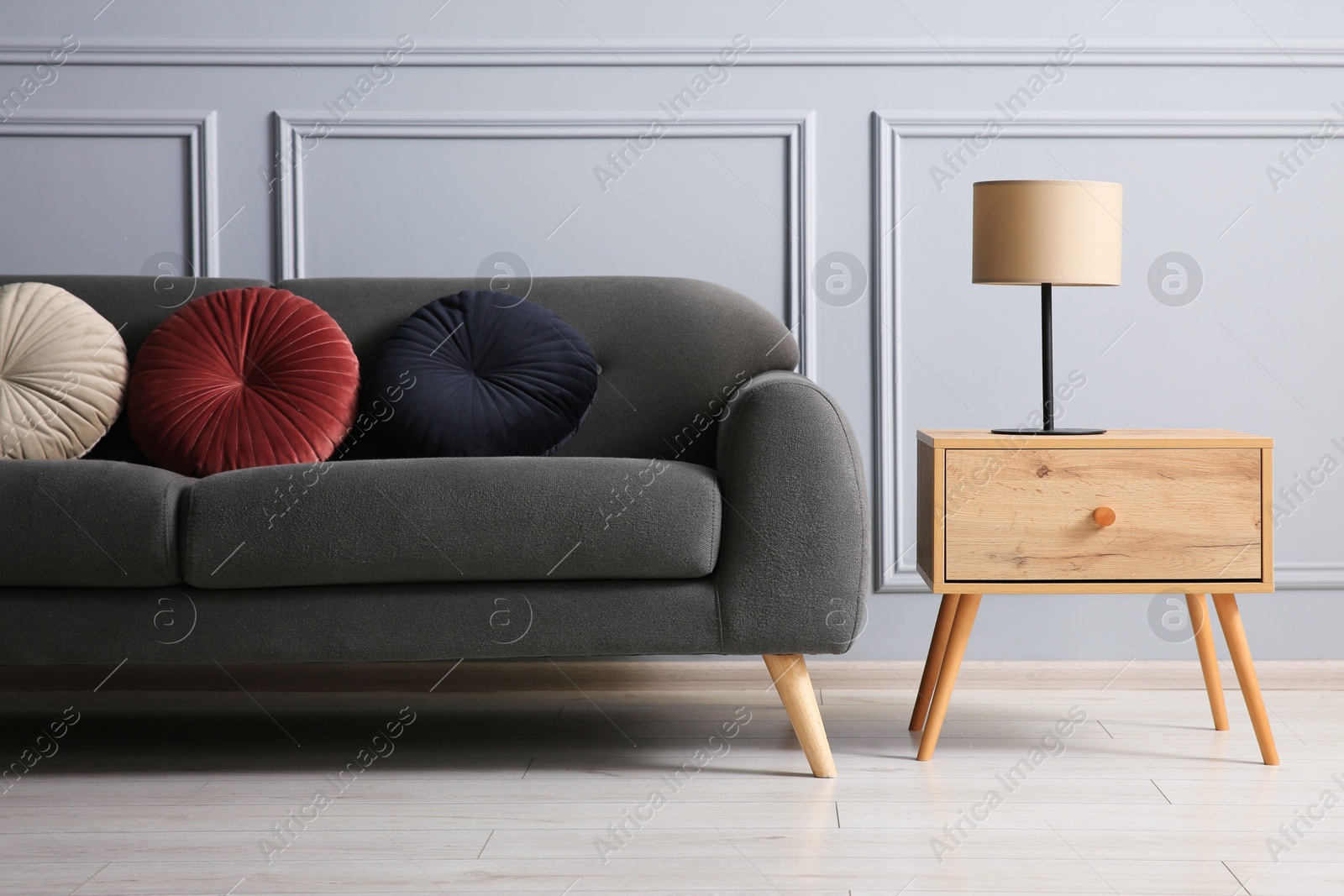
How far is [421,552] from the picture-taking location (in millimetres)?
1562

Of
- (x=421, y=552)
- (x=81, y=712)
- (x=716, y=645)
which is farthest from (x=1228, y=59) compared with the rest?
(x=81, y=712)

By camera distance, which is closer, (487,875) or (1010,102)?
(487,875)

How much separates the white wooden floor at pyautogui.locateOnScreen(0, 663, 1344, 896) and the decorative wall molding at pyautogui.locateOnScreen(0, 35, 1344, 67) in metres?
1.34

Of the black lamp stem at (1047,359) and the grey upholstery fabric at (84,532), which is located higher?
Answer: the black lamp stem at (1047,359)

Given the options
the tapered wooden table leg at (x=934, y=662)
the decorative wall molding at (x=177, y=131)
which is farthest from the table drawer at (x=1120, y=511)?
the decorative wall molding at (x=177, y=131)

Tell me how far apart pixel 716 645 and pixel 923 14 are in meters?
1.50

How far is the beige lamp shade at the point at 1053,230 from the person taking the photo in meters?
1.79

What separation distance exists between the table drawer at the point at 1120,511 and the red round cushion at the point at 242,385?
1116 mm

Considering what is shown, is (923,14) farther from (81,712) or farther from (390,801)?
(81,712)

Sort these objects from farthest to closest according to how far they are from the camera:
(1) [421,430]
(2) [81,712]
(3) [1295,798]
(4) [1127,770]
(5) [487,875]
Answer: (2) [81,712] → (1) [421,430] → (4) [1127,770] → (3) [1295,798] → (5) [487,875]

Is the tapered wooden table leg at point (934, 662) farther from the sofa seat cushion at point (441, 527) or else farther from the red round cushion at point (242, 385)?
the red round cushion at point (242, 385)

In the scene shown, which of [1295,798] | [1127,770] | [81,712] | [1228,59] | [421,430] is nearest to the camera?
[1295,798]

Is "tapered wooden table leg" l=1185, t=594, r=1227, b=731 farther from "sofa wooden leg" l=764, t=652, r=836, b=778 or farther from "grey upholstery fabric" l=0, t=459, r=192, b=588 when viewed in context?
"grey upholstery fabric" l=0, t=459, r=192, b=588

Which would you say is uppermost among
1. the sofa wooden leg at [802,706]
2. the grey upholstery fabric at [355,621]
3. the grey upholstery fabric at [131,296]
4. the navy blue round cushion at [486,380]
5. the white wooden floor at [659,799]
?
the grey upholstery fabric at [131,296]
